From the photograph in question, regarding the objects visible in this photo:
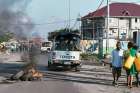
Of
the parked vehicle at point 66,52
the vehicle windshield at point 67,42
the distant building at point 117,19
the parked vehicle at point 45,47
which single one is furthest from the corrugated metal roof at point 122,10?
the parked vehicle at point 66,52

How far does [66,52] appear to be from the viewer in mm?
34812

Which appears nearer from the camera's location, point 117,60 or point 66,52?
point 117,60

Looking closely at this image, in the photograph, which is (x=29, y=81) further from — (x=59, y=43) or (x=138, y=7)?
(x=138, y=7)

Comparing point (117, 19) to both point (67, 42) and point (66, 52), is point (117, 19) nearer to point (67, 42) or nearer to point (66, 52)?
point (67, 42)

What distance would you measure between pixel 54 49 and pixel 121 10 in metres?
87.4

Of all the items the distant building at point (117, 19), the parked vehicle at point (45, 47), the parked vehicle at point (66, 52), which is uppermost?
the distant building at point (117, 19)

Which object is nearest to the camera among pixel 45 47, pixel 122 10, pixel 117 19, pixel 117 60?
pixel 117 60

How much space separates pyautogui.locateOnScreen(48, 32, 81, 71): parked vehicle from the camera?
3469cm

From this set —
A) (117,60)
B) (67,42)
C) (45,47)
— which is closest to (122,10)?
(45,47)

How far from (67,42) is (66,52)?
3.75ft

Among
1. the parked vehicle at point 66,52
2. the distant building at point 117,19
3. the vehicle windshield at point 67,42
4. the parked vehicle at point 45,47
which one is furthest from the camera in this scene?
the distant building at point 117,19

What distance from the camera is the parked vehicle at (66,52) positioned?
3469 centimetres

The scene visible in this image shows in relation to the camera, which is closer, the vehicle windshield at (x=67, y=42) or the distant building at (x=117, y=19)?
the vehicle windshield at (x=67, y=42)

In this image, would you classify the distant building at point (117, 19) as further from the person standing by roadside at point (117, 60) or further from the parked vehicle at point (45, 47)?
the person standing by roadside at point (117, 60)
